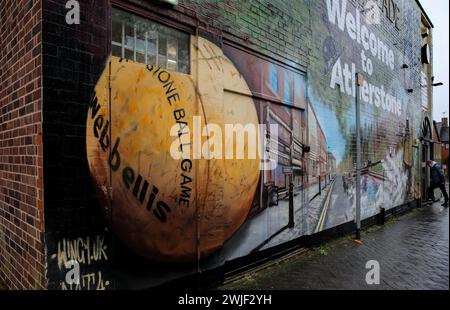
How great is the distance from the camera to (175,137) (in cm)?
367

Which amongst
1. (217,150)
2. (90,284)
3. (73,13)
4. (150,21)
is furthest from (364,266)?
(73,13)

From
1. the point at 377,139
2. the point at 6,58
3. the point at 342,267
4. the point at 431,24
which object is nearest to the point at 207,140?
the point at 6,58

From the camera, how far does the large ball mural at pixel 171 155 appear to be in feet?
10.2

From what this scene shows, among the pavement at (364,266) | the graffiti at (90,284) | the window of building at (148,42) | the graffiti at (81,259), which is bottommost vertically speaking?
the pavement at (364,266)

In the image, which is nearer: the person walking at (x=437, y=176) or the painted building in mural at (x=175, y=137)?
the painted building in mural at (x=175, y=137)

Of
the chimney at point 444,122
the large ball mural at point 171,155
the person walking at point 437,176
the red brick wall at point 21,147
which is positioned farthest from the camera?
the chimney at point 444,122

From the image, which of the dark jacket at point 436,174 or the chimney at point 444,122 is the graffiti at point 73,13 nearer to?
the dark jacket at point 436,174

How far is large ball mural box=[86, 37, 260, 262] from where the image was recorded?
3.10 m

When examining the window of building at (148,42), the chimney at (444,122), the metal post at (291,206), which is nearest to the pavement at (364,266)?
the metal post at (291,206)

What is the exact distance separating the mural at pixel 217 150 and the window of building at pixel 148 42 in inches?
1.2

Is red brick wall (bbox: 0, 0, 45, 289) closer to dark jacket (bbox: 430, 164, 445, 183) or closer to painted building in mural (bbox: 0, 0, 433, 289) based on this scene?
painted building in mural (bbox: 0, 0, 433, 289)

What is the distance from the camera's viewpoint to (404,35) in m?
11.2

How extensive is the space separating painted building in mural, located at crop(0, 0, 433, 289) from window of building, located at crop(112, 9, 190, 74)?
12 mm

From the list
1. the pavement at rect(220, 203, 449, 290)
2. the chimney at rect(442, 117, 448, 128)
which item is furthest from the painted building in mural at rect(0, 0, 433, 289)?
the chimney at rect(442, 117, 448, 128)
